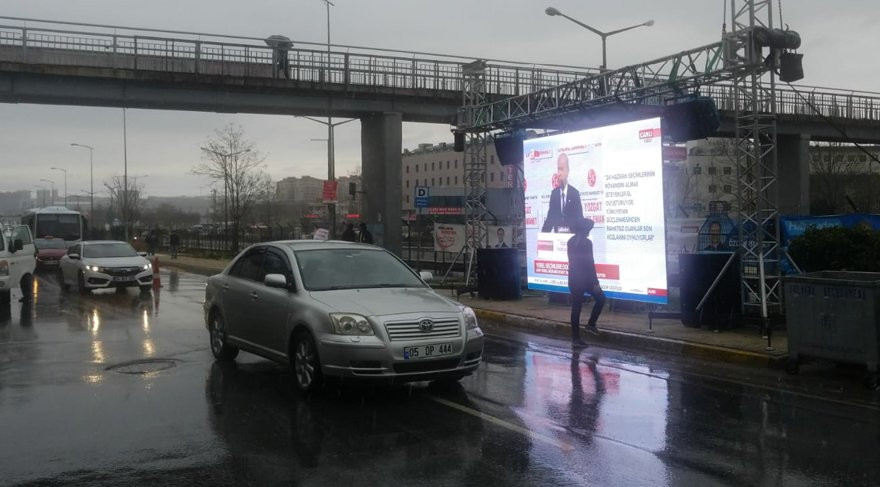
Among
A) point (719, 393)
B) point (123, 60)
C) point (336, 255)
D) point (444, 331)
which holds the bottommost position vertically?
point (719, 393)

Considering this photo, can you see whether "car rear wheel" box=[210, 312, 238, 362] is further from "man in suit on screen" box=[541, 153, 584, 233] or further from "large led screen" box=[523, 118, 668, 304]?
"man in suit on screen" box=[541, 153, 584, 233]

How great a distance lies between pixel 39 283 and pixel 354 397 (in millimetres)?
21576

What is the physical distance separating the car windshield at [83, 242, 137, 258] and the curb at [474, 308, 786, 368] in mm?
11970

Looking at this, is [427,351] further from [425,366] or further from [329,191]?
[329,191]

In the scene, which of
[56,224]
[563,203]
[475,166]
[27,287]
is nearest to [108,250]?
[27,287]

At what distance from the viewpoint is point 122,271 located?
20.2m

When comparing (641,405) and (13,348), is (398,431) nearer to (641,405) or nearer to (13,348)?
(641,405)

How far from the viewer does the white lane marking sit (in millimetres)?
6006

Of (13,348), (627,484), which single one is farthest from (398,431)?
(13,348)

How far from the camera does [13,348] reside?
10.8 m

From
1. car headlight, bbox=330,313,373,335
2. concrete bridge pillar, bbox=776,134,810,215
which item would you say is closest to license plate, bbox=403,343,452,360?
car headlight, bbox=330,313,373,335

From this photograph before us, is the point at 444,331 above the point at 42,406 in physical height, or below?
above

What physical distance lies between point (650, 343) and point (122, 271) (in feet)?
48.0

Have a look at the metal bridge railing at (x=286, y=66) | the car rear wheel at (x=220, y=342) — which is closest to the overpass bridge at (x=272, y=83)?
the metal bridge railing at (x=286, y=66)
